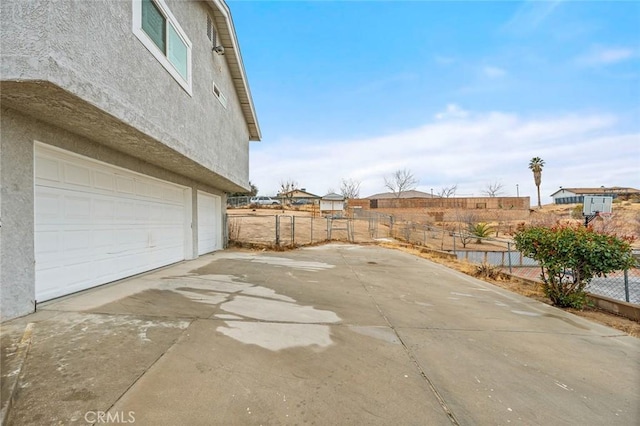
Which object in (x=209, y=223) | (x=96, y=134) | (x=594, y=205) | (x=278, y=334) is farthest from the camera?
(x=209, y=223)

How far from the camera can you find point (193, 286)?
570cm

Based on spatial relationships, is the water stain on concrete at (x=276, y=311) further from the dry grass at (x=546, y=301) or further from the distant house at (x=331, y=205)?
the distant house at (x=331, y=205)

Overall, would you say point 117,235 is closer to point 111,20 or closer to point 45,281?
point 45,281

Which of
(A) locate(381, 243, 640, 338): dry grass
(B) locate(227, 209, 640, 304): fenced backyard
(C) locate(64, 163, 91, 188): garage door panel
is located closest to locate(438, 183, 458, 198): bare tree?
(B) locate(227, 209, 640, 304): fenced backyard

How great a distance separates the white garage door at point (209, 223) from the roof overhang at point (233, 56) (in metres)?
4.25

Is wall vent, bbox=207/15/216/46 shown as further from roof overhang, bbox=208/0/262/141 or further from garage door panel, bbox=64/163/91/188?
garage door panel, bbox=64/163/91/188

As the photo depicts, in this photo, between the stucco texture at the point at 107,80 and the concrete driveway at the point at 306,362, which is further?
the stucco texture at the point at 107,80

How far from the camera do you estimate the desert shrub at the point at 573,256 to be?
4.96m

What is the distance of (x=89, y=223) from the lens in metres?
5.08

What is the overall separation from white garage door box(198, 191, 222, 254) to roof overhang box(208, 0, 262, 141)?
4.25m

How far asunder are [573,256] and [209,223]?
37.6 feet

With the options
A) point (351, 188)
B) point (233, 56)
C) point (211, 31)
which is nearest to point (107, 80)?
point (211, 31)

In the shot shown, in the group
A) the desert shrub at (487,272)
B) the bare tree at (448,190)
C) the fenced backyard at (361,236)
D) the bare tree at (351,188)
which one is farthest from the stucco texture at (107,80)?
the bare tree at (448,190)

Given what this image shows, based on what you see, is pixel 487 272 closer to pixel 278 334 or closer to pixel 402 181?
pixel 278 334
